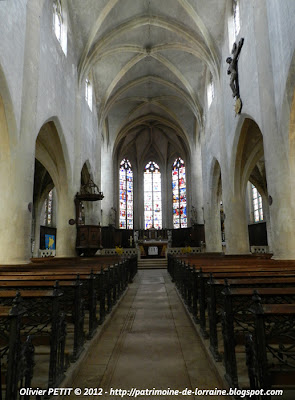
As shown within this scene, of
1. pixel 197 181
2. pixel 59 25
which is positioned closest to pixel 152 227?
pixel 197 181

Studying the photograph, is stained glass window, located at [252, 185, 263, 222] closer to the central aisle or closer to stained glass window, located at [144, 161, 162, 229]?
stained glass window, located at [144, 161, 162, 229]

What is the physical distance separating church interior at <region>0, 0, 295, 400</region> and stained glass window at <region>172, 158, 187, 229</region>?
2.14 feet

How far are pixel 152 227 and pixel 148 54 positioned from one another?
1641 cm

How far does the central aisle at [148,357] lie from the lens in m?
2.92

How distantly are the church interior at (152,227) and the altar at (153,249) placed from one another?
147mm

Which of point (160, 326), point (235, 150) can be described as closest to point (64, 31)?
point (235, 150)

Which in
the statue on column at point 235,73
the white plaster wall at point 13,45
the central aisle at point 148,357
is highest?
the statue on column at point 235,73

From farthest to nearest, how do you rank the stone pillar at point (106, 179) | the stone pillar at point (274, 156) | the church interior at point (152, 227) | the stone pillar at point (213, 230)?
Answer: the stone pillar at point (106, 179)
the stone pillar at point (213, 230)
the stone pillar at point (274, 156)
the church interior at point (152, 227)

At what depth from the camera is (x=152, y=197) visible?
32125mm

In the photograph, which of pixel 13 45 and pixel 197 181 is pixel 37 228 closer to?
pixel 197 181

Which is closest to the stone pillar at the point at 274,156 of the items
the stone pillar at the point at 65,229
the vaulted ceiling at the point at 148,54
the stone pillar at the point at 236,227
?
the stone pillar at the point at 236,227

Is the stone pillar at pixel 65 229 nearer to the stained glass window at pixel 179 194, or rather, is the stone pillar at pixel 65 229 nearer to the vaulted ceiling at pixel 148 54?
the vaulted ceiling at pixel 148 54

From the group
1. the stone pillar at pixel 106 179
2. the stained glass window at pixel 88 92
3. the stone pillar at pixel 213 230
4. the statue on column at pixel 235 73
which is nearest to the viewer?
the statue on column at pixel 235 73

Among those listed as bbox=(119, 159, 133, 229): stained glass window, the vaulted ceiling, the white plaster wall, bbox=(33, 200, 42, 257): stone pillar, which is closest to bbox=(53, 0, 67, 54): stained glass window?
the vaulted ceiling
